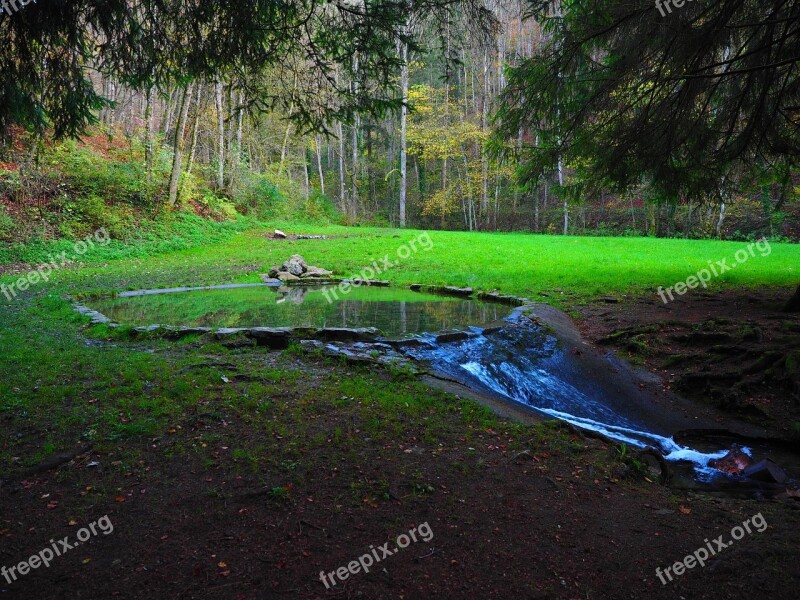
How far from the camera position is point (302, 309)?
10.9 m

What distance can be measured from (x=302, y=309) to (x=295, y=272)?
4803 millimetres

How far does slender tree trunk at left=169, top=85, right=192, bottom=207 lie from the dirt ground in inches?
789

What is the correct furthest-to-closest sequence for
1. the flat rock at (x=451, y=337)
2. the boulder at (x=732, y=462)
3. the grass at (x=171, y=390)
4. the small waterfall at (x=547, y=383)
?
the flat rock at (x=451, y=337) → the small waterfall at (x=547, y=383) → the boulder at (x=732, y=462) → the grass at (x=171, y=390)

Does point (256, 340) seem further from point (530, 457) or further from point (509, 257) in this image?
point (509, 257)

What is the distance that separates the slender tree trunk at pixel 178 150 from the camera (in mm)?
21203

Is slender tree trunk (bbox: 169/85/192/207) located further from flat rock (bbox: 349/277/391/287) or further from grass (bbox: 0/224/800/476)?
flat rock (bbox: 349/277/391/287)

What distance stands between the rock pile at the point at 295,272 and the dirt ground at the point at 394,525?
1050 centimetres

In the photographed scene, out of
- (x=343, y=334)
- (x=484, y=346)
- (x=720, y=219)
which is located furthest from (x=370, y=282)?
(x=720, y=219)

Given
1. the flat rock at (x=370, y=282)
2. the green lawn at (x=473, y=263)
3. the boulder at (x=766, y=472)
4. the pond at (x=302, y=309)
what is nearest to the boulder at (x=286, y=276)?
the green lawn at (x=473, y=263)

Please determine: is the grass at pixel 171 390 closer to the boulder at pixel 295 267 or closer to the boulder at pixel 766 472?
the boulder at pixel 766 472

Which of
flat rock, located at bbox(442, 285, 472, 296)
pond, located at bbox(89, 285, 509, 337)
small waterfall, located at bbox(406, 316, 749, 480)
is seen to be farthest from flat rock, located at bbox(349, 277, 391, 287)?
small waterfall, located at bbox(406, 316, 749, 480)

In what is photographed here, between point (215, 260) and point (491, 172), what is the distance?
912 inches

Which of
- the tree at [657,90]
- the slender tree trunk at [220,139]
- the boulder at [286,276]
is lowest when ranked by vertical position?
the boulder at [286,276]

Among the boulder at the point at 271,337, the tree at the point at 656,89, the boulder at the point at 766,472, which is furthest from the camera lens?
the boulder at the point at 271,337
